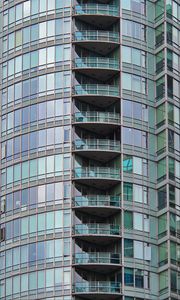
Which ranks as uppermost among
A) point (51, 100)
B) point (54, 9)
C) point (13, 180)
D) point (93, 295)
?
point (54, 9)

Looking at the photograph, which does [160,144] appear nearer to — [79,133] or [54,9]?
[79,133]

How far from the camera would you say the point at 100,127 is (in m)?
111

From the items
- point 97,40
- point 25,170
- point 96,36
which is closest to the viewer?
point 25,170

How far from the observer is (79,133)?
110688 mm

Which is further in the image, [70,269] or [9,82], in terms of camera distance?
[9,82]

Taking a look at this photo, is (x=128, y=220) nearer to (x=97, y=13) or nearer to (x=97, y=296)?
(x=97, y=296)

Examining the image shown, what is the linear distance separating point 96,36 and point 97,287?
25.0 meters

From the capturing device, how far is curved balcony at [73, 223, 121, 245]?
106250 mm

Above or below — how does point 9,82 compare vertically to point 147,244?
above

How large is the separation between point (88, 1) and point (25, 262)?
87.8 ft

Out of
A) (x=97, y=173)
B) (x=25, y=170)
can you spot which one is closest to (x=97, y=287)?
(x=97, y=173)

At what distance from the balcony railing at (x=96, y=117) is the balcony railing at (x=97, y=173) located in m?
4.60

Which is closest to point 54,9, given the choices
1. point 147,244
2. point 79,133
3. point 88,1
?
point 88,1

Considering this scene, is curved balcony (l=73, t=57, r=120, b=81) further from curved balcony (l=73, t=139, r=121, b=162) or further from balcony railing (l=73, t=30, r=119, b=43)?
curved balcony (l=73, t=139, r=121, b=162)
